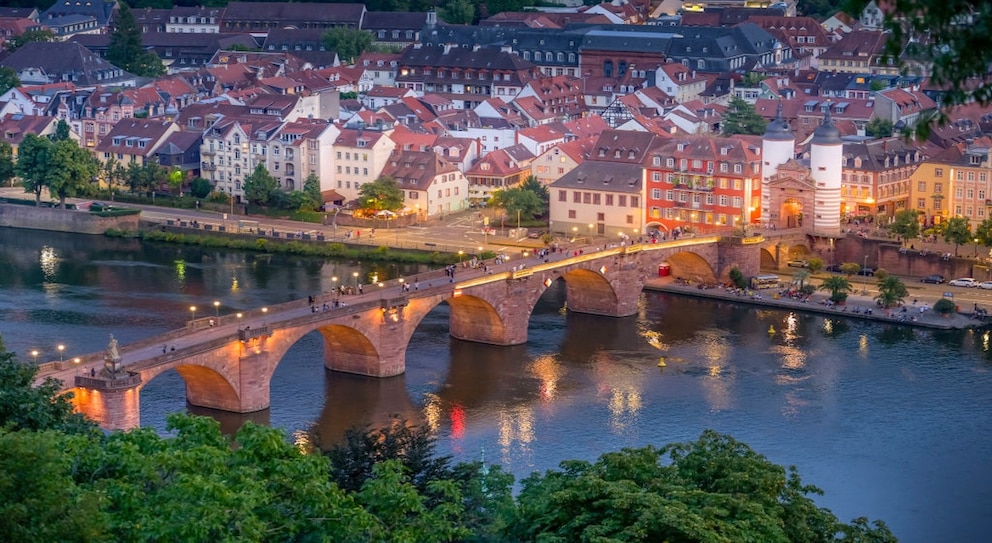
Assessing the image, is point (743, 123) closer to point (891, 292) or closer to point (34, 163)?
point (891, 292)

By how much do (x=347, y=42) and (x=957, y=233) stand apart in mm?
52372

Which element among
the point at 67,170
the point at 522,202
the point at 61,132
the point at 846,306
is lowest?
the point at 846,306

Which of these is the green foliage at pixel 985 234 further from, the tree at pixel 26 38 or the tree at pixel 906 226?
the tree at pixel 26 38

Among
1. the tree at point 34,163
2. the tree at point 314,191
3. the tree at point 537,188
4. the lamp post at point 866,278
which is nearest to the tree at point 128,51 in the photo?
the tree at point 34,163

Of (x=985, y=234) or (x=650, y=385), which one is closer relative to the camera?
(x=650, y=385)

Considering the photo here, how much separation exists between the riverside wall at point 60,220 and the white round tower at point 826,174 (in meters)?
27.4

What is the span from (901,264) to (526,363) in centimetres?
1813

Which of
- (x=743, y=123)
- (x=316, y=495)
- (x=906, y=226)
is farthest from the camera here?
(x=743, y=123)

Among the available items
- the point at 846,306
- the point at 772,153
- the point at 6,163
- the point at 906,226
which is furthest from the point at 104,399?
the point at 6,163

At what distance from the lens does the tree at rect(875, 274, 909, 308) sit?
61656 mm

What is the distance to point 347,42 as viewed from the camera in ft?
364

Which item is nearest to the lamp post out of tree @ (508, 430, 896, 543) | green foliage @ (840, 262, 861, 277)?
green foliage @ (840, 262, 861, 277)

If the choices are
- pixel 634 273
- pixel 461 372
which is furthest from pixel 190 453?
pixel 634 273

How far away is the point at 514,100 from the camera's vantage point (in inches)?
3575
